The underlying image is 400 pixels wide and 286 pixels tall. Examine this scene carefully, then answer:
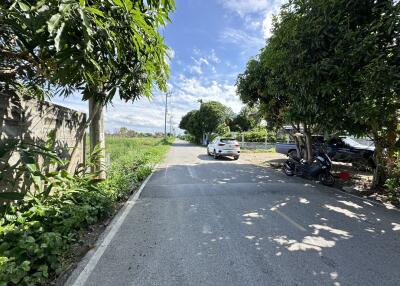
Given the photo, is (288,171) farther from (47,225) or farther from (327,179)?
(47,225)

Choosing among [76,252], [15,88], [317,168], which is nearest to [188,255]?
[76,252]

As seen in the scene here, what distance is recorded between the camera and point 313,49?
584cm

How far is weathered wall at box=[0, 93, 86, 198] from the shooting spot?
153 inches

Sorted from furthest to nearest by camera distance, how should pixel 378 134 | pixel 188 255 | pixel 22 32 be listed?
pixel 378 134 → pixel 188 255 → pixel 22 32

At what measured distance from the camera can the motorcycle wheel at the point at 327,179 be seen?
874 cm

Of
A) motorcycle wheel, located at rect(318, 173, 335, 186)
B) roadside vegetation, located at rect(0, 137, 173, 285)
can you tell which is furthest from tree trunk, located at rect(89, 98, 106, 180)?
motorcycle wheel, located at rect(318, 173, 335, 186)

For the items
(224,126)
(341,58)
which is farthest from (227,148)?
(224,126)

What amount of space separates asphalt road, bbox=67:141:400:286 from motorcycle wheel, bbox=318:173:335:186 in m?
1.79

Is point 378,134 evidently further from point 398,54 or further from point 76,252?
point 76,252

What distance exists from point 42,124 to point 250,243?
4.46m

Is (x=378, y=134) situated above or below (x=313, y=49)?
below

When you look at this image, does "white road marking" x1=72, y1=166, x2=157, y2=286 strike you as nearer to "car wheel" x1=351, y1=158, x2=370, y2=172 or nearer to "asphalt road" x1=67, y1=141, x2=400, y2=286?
"asphalt road" x1=67, y1=141, x2=400, y2=286

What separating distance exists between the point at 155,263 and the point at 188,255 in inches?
19.3

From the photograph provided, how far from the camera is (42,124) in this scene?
4875mm
